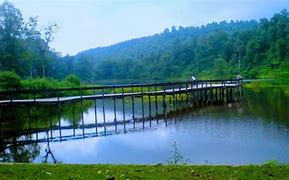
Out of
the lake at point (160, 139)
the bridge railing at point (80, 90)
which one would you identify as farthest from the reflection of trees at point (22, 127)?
the bridge railing at point (80, 90)

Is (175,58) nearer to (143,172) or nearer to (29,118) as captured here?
(29,118)

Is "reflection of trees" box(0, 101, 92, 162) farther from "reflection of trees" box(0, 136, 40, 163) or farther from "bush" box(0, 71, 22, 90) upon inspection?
"bush" box(0, 71, 22, 90)

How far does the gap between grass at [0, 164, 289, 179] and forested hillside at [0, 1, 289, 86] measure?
47081 mm

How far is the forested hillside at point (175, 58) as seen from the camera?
58188mm

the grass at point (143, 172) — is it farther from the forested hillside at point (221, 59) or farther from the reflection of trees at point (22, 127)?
the forested hillside at point (221, 59)

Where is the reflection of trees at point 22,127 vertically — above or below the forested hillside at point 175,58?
below

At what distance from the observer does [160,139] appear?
74.2ft

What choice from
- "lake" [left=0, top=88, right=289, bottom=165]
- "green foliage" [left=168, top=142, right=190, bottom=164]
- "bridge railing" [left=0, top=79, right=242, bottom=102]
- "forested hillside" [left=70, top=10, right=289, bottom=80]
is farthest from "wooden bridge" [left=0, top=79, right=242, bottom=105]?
"forested hillside" [left=70, top=10, right=289, bottom=80]

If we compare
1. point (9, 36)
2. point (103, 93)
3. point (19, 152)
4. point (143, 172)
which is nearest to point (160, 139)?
point (19, 152)

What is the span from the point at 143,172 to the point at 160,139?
41.5 feet

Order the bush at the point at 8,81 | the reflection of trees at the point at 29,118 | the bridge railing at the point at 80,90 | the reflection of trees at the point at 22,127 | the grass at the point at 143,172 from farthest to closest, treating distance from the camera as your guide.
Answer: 1. the bush at the point at 8,81
2. the bridge railing at the point at 80,90
3. the reflection of trees at the point at 29,118
4. the reflection of trees at the point at 22,127
5. the grass at the point at 143,172

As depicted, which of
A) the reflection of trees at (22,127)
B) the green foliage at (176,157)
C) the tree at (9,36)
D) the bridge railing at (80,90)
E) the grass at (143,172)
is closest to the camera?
the grass at (143,172)

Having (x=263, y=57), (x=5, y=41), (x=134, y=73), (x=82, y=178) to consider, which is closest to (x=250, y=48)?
(x=263, y=57)

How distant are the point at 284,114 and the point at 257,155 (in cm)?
1420
